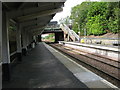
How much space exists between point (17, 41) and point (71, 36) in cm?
3261

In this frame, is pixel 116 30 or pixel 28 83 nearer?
pixel 28 83

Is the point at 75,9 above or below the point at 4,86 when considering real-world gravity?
above

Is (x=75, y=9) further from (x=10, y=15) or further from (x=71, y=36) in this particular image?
(x=10, y=15)

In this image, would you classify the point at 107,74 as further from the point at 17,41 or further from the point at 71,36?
the point at 71,36

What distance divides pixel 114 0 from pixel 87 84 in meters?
32.5

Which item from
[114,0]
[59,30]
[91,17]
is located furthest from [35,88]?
[59,30]

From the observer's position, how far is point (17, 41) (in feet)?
32.2

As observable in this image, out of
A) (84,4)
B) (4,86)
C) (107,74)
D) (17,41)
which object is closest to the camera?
(4,86)

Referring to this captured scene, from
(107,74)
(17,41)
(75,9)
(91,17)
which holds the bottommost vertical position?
(107,74)

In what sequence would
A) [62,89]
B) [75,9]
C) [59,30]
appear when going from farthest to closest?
[75,9]
[59,30]
[62,89]

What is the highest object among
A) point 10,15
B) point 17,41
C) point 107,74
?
point 10,15

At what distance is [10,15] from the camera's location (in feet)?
20.1

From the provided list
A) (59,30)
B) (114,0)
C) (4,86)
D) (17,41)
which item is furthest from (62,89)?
(59,30)

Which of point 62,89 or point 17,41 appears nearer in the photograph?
point 62,89
